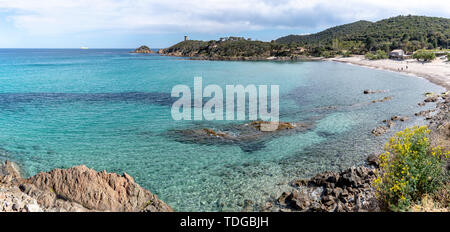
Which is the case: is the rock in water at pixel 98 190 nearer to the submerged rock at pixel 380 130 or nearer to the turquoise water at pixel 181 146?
the turquoise water at pixel 181 146

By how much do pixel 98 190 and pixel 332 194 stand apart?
12746 mm

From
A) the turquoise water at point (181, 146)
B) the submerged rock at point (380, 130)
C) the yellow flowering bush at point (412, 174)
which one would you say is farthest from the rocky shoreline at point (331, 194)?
the submerged rock at point (380, 130)

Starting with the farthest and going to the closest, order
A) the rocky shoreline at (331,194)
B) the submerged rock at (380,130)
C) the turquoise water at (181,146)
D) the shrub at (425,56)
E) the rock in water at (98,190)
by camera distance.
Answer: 1. the shrub at (425,56)
2. the submerged rock at (380,130)
3. the turquoise water at (181,146)
4. the rocky shoreline at (331,194)
5. the rock in water at (98,190)

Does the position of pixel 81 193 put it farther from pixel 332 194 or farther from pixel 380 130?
pixel 380 130

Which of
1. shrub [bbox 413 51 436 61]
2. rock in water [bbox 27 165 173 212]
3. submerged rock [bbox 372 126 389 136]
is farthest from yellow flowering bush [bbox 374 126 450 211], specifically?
shrub [bbox 413 51 436 61]

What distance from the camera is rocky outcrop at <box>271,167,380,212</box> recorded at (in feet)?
43.4

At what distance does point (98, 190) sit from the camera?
12664mm

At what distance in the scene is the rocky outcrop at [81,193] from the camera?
12.2m

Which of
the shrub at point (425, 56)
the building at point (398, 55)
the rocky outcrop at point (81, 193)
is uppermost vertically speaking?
the building at point (398, 55)

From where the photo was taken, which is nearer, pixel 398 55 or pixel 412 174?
pixel 412 174

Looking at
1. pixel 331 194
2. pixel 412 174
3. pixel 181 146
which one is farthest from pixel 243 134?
pixel 412 174
